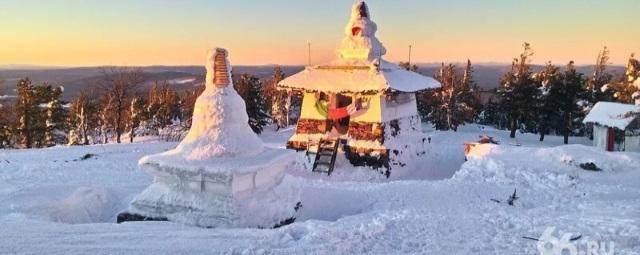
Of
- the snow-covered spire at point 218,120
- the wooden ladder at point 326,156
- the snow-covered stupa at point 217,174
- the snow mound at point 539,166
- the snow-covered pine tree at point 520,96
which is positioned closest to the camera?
the snow-covered stupa at point 217,174

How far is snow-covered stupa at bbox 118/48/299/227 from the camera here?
336 inches

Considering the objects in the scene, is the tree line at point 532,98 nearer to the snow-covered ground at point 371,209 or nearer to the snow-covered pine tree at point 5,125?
the snow-covered ground at point 371,209

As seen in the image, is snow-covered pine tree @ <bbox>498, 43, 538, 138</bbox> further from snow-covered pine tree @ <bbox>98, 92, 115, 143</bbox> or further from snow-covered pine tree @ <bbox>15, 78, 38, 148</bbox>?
snow-covered pine tree @ <bbox>15, 78, 38, 148</bbox>

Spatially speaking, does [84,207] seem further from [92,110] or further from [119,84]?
[92,110]

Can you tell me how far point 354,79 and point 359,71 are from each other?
545 millimetres

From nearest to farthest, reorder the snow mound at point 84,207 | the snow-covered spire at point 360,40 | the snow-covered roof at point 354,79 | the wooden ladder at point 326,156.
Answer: the snow mound at point 84,207 → the snow-covered roof at point 354,79 → the wooden ladder at point 326,156 → the snow-covered spire at point 360,40

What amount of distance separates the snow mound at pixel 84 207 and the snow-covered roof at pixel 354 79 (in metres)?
8.03

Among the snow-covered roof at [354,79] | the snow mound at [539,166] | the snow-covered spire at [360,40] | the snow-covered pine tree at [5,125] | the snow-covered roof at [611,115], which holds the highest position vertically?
the snow-covered spire at [360,40]

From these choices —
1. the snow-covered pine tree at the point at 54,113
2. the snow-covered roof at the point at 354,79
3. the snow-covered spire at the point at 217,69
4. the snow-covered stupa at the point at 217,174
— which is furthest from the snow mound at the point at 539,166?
the snow-covered pine tree at the point at 54,113

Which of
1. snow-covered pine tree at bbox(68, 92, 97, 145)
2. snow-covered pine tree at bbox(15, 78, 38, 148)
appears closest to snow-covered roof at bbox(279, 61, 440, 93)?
snow-covered pine tree at bbox(15, 78, 38, 148)

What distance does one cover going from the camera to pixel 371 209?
394 inches

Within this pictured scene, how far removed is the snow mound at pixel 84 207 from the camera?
9484 millimetres

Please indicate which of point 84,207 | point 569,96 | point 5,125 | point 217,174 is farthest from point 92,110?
point 569,96

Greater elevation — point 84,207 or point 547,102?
point 547,102
